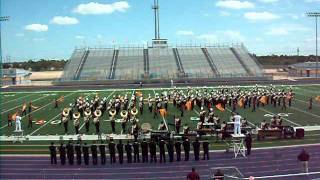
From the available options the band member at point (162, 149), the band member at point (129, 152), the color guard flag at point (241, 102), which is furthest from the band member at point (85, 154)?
the color guard flag at point (241, 102)

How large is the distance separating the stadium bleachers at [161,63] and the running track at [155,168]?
Answer: 3570 centimetres

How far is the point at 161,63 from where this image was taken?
53.9 meters

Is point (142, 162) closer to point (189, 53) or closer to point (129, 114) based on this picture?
point (129, 114)

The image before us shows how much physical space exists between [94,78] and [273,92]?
27373 mm

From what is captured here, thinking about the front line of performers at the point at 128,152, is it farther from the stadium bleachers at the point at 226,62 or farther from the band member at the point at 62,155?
the stadium bleachers at the point at 226,62

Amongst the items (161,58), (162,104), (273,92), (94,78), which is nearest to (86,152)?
(162,104)

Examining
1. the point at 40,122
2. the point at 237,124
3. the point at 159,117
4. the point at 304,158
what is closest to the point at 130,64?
the point at 159,117

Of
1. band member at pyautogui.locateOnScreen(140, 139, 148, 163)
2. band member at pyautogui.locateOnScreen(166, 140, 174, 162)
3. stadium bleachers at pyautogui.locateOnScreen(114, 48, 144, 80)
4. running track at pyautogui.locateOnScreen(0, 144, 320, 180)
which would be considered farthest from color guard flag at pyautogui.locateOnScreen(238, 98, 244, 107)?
stadium bleachers at pyautogui.locateOnScreen(114, 48, 144, 80)

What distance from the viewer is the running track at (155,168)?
37.9 feet

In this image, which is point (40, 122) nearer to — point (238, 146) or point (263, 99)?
point (238, 146)

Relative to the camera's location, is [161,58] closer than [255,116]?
No

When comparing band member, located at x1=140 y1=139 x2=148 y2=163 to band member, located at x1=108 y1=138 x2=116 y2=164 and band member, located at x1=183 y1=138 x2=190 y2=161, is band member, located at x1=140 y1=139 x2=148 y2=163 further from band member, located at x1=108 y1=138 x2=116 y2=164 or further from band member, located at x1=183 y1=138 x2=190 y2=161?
band member, located at x1=183 y1=138 x2=190 y2=161

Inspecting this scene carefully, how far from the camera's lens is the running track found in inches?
455

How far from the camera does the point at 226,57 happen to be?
57000 mm
